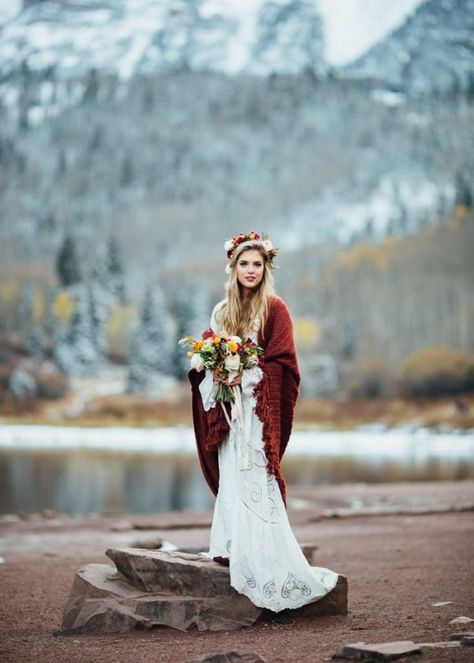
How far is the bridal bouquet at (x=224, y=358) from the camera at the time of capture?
6.89 metres

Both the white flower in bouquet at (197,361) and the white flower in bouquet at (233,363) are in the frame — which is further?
the white flower in bouquet at (197,361)

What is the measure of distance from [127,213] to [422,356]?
108 metres

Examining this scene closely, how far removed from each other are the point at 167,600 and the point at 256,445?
4.13 ft

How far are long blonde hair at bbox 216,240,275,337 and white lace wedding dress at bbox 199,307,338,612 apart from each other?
37 centimetres

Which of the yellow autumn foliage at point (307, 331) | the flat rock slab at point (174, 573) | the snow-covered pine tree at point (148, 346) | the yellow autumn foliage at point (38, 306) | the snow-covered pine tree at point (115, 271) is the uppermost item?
the snow-covered pine tree at point (115, 271)

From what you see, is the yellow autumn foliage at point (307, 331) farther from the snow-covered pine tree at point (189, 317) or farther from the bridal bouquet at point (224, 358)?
the bridal bouquet at point (224, 358)

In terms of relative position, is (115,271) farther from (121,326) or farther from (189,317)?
(189,317)

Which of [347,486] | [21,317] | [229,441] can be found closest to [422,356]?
[21,317]

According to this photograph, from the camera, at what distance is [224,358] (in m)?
6.93

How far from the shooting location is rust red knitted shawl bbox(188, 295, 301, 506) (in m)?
6.94

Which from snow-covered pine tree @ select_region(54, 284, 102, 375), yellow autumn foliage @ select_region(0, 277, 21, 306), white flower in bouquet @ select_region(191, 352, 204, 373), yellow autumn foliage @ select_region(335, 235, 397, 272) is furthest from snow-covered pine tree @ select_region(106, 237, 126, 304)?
white flower in bouquet @ select_region(191, 352, 204, 373)

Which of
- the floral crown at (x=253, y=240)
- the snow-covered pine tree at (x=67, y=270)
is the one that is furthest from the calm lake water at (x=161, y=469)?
the snow-covered pine tree at (x=67, y=270)

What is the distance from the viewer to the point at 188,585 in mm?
6879

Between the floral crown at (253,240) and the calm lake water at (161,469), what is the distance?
15885 mm
